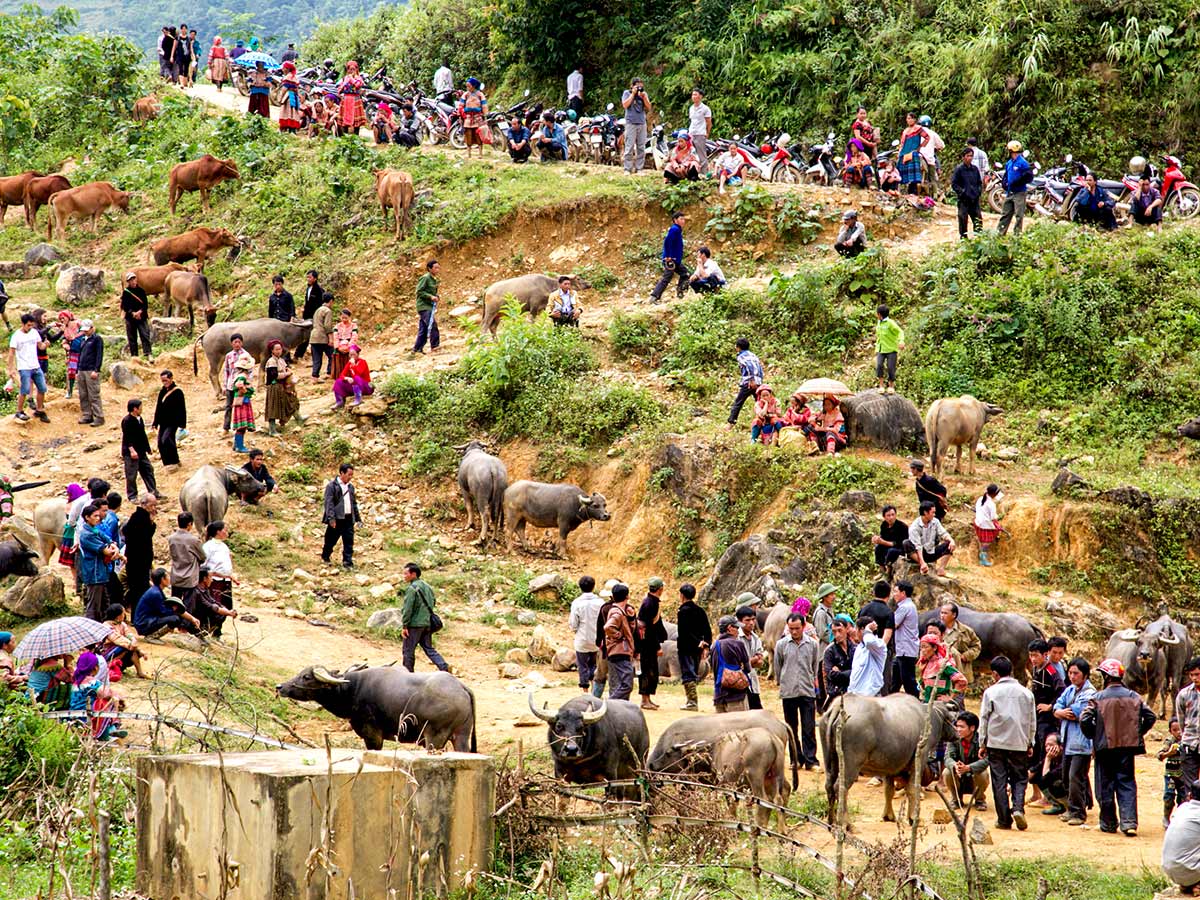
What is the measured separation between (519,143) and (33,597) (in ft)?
54.9

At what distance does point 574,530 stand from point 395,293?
25.6ft

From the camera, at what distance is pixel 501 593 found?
17.8m

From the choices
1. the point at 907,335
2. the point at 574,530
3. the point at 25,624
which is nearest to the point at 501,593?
the point at 574,530

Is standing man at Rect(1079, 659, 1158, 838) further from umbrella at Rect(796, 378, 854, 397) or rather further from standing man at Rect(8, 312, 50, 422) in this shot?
standing man at Rect(8, 312, 50, 422)

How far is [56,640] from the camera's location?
36.1 feet

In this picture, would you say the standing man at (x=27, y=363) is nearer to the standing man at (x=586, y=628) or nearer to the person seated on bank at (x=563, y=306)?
the person seated on bank at (x=563, y=306)

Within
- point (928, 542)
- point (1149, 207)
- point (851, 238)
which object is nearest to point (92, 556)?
point (928, 542)

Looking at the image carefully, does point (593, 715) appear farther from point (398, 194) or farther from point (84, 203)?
point (84, 203)

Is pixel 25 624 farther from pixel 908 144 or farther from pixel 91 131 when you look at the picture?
→ pixel 91 131

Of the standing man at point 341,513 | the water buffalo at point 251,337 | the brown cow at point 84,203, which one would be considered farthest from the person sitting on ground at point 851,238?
the brown cow at point 84,203

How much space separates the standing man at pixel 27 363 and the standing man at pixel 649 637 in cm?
1120

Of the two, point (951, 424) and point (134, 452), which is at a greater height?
point (951, 424)

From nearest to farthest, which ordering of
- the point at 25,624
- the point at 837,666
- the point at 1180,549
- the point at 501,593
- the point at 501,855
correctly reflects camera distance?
the point at 501,855
the point at 837,666
the point at 25,624
the point at 1180,549
the point at 501,593

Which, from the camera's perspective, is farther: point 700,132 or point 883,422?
point 700,132
